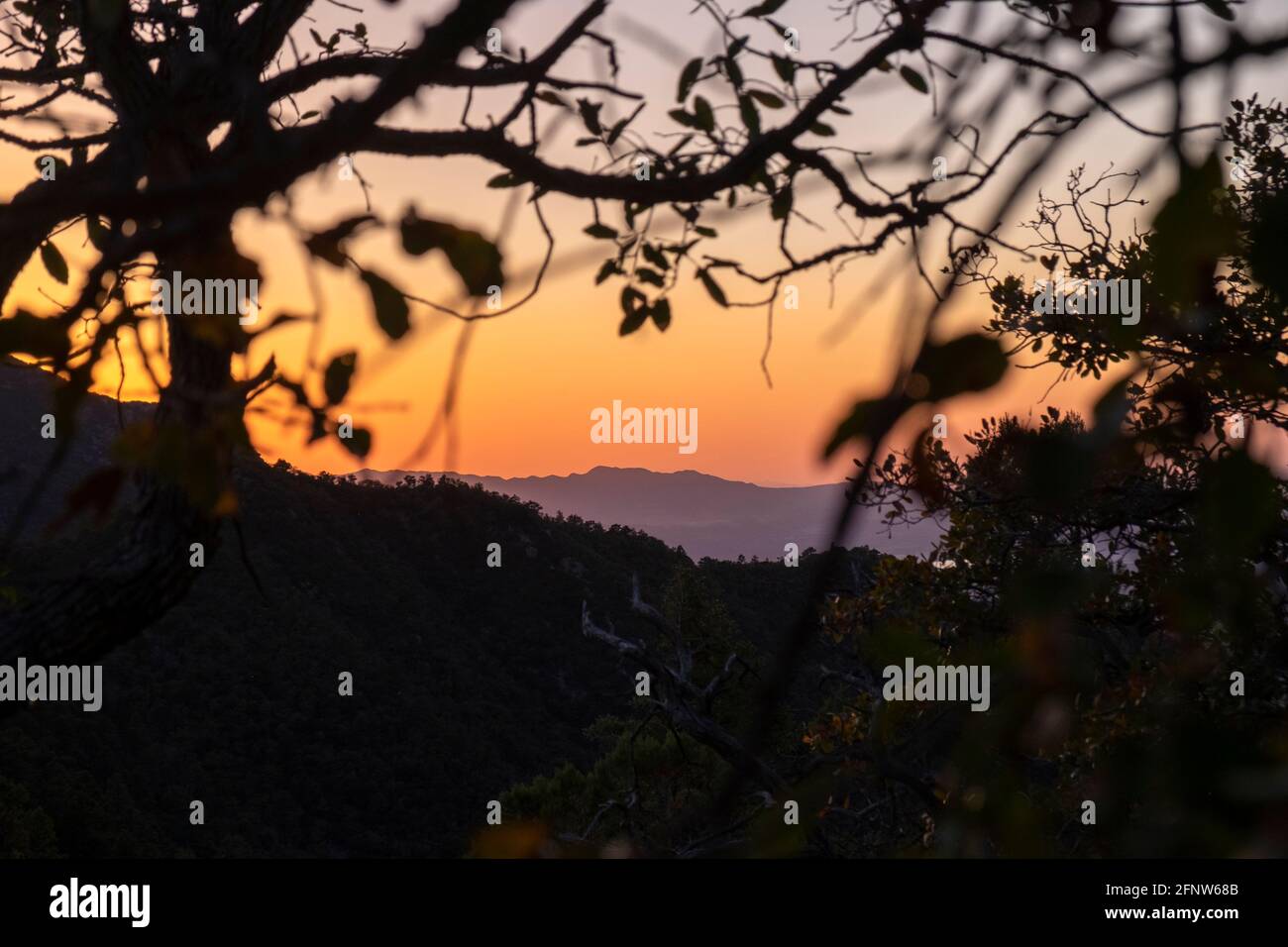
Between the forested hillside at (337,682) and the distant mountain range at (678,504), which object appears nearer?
the forested hillside at (337,682)

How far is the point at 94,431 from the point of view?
110 feet

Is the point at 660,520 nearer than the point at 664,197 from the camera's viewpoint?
No

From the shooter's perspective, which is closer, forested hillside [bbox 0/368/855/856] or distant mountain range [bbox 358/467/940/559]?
forested hillside [bbox 0/368/855/856]

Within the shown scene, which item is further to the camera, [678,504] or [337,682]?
[678,504]
